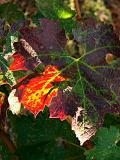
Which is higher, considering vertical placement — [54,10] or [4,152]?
[54,10]

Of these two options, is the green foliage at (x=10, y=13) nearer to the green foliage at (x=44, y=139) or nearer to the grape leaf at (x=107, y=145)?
the green foliage at (x=44, y=139)

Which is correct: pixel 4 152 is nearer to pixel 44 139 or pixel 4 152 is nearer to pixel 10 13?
pixel 44 139

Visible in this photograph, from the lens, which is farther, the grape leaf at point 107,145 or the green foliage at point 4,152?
the green foliage at point 4,152

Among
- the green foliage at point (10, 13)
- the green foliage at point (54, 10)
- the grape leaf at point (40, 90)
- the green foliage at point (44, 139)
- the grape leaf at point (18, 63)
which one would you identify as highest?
the green foliage at point (54, 10)

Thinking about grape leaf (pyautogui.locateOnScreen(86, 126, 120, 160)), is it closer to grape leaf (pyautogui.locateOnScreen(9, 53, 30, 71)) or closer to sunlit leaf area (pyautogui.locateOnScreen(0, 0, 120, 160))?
sunlit leaf area (pyautogui.locateOnScreen(0, 0, 120, 160))

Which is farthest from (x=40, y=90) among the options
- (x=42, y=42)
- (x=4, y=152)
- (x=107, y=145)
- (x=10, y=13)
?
(x=10, y=13)

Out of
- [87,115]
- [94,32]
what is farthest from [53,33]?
[87,115]

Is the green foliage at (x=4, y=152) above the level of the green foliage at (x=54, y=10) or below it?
below

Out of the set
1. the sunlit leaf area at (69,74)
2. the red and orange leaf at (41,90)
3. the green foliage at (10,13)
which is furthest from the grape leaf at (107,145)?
the green foliage at (10,13)

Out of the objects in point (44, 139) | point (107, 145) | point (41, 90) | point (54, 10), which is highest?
point (54, 10)
